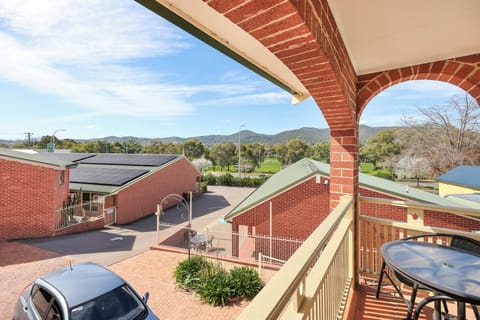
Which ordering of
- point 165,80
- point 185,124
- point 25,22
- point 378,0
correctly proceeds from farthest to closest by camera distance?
1. point 185,124
2. point 165,80
3. point 25,22
4. point 378,0

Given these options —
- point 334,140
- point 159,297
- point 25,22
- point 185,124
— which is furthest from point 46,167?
point 185,124

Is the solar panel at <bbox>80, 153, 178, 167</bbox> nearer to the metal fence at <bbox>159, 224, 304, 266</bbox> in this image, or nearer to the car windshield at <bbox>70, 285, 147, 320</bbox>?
the metal fence at <bbox>159, 224, 304, 266</bbox>

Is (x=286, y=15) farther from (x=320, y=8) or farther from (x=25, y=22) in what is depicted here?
(x=25, y=22)

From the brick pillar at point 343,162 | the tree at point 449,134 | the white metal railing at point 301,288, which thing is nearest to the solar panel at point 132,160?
the brick pillar at point 343,162

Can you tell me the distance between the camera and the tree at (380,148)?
32.2 metres

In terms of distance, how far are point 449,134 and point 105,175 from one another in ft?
86.8

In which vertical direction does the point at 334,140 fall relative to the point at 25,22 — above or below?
below

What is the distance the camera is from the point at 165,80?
117 feet

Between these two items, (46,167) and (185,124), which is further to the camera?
(185,124)

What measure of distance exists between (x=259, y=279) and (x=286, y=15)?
257 inches

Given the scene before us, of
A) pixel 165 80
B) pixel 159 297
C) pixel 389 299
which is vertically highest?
pixel 165 80

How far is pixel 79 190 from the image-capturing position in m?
14.7

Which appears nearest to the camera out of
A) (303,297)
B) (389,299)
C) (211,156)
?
(303,297)

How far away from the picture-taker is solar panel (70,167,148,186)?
15212mm
